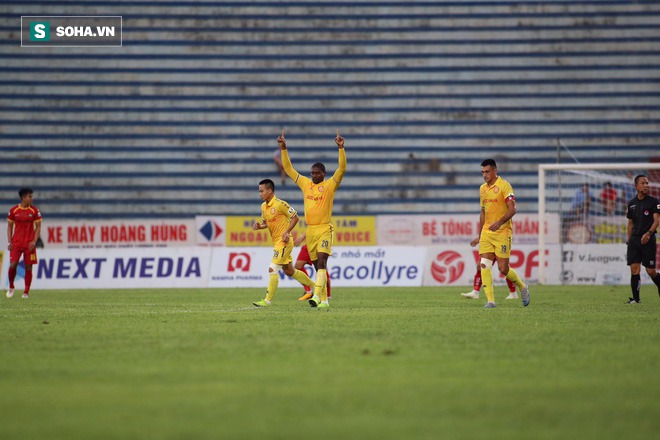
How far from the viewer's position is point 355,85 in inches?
1278

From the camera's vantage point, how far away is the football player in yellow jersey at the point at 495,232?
45.6 feet

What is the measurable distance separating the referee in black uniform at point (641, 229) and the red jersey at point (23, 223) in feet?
34.7

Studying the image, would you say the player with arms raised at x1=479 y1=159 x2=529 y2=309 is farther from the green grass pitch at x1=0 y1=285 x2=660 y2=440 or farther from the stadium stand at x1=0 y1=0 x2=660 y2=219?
the stadium stand at x1=0 y1=0 x2=660 y2=219

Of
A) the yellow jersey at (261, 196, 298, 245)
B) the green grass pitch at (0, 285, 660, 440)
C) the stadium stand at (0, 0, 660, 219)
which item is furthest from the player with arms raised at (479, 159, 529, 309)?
the stadium stand at (0, 0, 660, 219)

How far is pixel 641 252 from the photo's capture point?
637 inches

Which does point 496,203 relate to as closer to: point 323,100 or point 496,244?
point 496,244

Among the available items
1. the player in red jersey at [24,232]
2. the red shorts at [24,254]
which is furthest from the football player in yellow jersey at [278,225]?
the red shorts at [24,254]

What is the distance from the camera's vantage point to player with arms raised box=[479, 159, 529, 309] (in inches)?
547

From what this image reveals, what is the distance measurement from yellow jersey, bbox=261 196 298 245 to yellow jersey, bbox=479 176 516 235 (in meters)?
2.88

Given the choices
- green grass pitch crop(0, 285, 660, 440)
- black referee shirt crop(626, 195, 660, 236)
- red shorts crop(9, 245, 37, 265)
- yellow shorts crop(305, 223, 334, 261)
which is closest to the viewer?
green grass pitch crop(0, 285, 660, 440)

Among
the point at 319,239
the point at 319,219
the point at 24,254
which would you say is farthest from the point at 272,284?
the point at 24,254

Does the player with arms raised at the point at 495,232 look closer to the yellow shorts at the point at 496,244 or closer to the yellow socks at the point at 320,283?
the yellow shorts at the point at 496,244

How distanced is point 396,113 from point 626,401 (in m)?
27.0

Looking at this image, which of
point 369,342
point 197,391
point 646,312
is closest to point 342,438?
point 197,391
